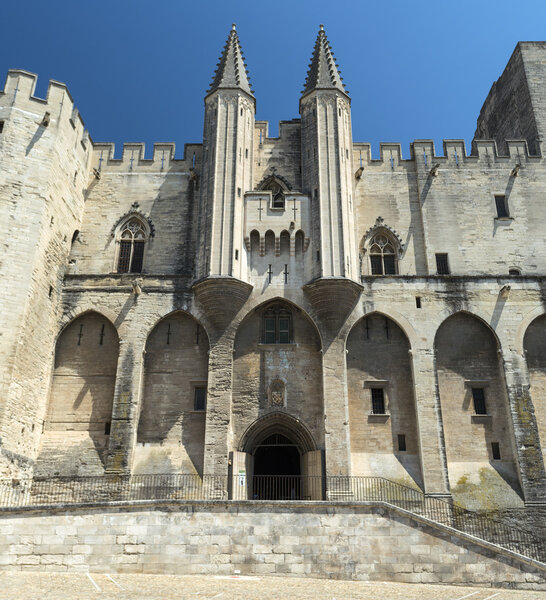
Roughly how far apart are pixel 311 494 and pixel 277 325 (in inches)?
237

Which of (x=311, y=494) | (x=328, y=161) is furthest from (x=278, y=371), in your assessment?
(x=328, y=161)

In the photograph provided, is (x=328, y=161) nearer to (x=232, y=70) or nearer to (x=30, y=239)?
(x=232, y=70)

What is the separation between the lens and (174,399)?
20312 millimetres

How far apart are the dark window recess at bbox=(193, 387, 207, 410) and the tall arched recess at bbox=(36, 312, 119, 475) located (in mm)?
2838

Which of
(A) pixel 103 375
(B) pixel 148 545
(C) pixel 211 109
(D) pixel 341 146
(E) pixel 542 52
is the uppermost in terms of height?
(E) pixel 542 52

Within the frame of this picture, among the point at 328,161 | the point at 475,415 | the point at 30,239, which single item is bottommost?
the point at 475,415

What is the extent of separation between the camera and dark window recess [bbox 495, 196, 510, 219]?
23812 mm

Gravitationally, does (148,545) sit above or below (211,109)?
below

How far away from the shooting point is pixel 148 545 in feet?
46.1

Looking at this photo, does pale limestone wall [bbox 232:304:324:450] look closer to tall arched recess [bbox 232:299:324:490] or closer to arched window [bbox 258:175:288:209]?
tall arched recess [bbox 232:299:324:490]

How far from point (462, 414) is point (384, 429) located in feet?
9.16

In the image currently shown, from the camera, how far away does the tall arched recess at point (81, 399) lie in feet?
62.1

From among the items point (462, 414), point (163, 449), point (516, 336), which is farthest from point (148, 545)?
point (516, 336)

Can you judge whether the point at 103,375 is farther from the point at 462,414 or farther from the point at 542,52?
the point at 542,52
